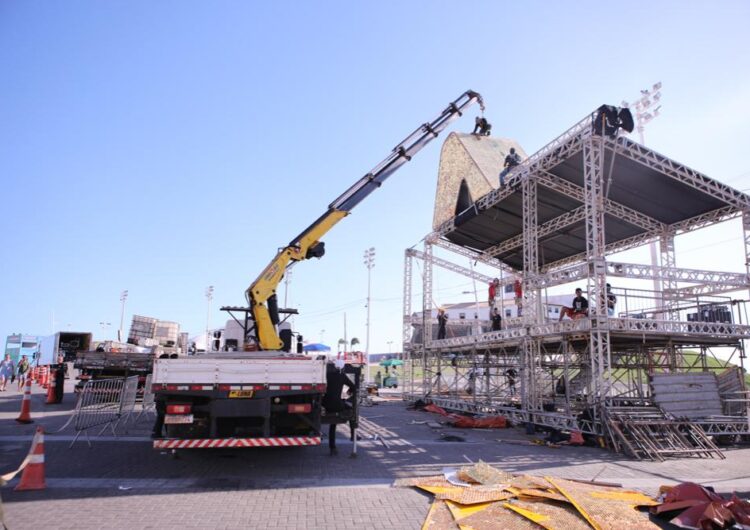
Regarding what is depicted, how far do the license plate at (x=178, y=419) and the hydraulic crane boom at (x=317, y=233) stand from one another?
345 centimetres

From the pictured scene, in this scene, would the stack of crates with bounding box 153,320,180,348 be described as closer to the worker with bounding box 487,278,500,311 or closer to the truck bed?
the worker with bounding box 487,278,500,311

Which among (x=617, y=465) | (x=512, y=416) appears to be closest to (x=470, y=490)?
(x=617, y=465)

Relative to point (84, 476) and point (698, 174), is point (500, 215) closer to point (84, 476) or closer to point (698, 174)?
point (698, 174)

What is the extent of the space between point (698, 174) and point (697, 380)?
5.65 metres

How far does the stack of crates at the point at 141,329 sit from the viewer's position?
2681 centimetres

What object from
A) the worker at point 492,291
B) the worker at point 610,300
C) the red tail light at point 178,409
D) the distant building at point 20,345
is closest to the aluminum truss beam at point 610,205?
the worker at point 610,300

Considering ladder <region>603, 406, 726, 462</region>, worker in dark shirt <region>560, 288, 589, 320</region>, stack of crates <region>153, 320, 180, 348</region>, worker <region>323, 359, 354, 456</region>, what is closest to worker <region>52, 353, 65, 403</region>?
stack of crates <region>153, 320, 180, 348</region>

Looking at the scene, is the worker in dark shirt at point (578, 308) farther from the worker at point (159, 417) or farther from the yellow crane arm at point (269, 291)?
the worker at point (159, 417)

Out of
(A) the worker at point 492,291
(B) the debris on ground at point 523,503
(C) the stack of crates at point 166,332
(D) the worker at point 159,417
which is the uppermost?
(A) the worker at point 492,291

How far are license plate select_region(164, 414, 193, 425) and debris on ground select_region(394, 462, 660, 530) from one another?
3191 mm

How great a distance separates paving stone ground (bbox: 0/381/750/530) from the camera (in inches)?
221

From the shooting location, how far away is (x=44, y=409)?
53.0 feet

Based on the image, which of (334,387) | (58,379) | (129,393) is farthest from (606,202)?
(58,379)

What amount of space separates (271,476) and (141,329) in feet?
74.0
